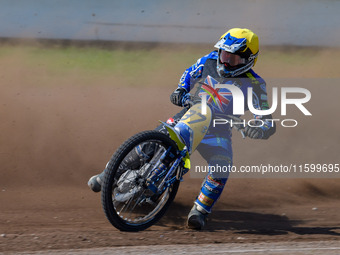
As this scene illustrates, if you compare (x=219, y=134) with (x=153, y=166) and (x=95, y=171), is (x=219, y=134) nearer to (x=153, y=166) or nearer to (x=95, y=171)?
(x=153, y=166)

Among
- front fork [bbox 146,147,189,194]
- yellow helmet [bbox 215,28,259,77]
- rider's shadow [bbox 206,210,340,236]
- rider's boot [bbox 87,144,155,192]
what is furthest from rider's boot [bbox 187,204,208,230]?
yellow helmet [bbox 215,28,259,77]

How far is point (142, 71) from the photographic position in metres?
12.1

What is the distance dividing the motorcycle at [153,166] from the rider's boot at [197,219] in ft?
1.04

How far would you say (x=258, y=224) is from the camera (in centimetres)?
636

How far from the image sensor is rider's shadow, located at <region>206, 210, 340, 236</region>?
19.7ft

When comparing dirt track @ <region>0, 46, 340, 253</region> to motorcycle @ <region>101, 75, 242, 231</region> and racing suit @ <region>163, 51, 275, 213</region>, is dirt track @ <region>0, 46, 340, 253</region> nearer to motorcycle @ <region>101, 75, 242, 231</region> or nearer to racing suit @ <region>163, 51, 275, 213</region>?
motorcycle @ <region>101, 75, 242, 231</region>

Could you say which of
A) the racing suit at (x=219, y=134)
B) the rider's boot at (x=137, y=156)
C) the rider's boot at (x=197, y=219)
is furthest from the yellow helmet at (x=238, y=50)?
the rider's boot at (x=197, y=219)

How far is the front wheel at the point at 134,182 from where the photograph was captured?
521cm

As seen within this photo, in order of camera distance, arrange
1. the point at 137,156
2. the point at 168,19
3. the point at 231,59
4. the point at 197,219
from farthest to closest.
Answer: the point at 168,19
the point at 231,59
the point at 197,219
the point at 137,156

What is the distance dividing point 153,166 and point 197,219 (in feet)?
2.49

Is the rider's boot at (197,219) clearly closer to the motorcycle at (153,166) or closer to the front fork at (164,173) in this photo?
the motorcycle at (153,166)

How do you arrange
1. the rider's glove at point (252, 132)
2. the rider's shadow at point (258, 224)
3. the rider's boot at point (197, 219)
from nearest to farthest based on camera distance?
1. the rider's glove at point (252, 132)
2. the rider's boot at point (197, 219)
3. the rider's shadow at point (258, 224)

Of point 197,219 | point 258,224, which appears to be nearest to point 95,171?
point 197,219

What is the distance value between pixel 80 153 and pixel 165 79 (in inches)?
152
